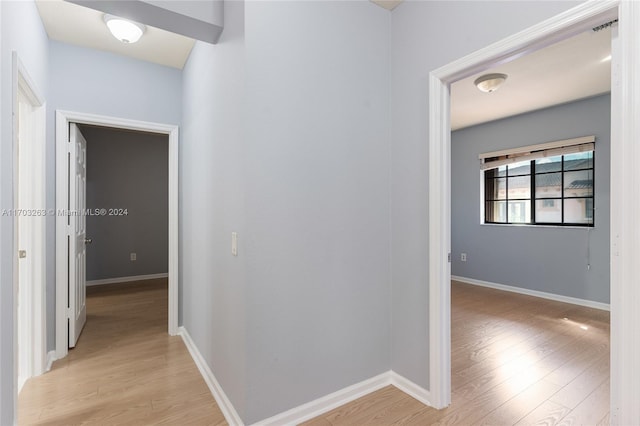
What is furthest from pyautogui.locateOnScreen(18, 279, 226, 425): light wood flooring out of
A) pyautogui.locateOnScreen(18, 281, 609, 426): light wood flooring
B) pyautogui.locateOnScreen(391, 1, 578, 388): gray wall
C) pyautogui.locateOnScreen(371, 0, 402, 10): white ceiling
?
pyautogui.locateOnScreen(371, 0, 402, 10): white ceiling

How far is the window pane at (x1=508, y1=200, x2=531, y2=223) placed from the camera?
473 cm

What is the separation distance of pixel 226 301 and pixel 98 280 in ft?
14.9

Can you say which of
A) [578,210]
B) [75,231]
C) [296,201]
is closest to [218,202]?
[296,201]

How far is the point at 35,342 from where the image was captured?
7.50 feet

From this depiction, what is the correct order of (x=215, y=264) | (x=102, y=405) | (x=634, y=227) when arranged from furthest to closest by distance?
(x=215, y=264) < (x=102, y=405) < (x=634, y=227)

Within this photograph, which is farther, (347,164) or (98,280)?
(98,280)

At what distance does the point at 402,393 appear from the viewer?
204 cm

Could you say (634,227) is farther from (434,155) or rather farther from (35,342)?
(35,342)

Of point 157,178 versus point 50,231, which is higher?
point 157,178

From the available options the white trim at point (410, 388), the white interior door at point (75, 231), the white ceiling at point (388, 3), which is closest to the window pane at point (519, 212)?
the white trim at point (410, 388)

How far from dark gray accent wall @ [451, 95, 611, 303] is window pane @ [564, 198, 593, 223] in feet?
0.54

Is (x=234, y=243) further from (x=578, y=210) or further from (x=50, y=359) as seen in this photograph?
(x=578, y=210)

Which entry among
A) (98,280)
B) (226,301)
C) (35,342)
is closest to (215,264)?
(226,301)

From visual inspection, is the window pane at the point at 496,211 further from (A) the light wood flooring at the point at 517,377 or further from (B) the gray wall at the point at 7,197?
(B) the gray wall at the point at 7,197
